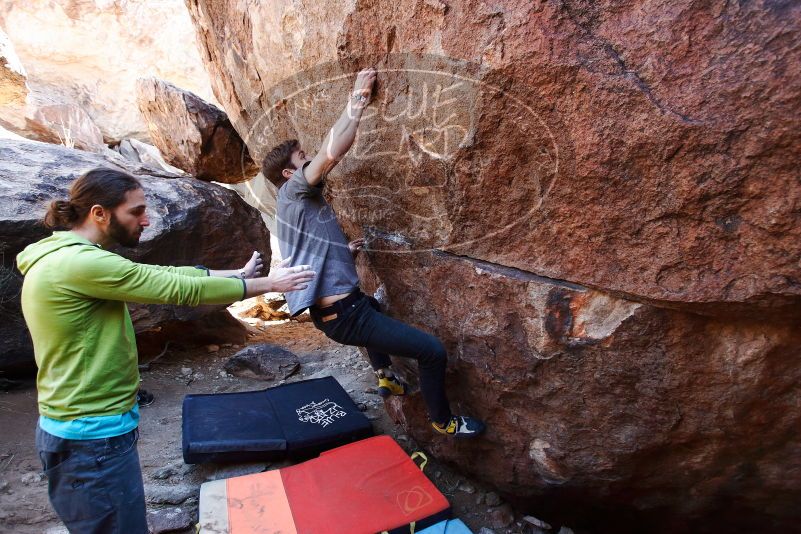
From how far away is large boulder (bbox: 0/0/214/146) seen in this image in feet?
38.8

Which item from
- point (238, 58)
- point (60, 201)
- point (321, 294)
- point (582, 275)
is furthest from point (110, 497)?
point (238, 58)

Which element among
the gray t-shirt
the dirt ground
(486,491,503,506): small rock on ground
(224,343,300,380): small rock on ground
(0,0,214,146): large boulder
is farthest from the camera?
(0,0,214,146): large boulder

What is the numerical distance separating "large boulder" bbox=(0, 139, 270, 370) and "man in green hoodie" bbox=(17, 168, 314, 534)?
85.2 inches

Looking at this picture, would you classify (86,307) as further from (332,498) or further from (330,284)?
(332,498)

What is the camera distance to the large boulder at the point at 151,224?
3.54m

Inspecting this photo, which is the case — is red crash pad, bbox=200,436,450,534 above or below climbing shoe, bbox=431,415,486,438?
below

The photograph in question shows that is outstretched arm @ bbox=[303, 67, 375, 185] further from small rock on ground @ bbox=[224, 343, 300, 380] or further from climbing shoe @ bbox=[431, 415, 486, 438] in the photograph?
small rock on ground @ bbox=[224, 343, 300, 380]

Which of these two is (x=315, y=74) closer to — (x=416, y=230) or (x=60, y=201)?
(x=416, y=230)

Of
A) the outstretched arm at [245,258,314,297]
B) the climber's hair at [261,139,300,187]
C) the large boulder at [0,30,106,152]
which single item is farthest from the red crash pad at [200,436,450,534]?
the large boulder at [0,30,106,152]

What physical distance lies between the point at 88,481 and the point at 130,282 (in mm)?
605

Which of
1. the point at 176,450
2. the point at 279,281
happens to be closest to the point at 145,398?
the point at 176,450

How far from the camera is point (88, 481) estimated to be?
1.70m

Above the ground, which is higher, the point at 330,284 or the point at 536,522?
the point at 330,284

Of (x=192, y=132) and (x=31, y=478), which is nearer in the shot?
(x=31, y=478)
